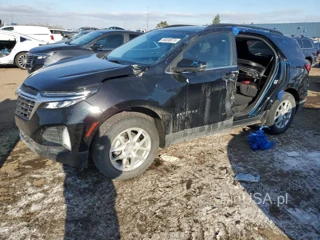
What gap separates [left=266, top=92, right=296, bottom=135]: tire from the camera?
14.8 ft

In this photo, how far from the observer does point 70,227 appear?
2.41m

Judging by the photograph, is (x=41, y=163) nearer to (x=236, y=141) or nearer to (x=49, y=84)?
(x=49, y=84)

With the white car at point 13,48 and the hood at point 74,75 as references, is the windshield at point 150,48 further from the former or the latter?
the white car at point 13,48

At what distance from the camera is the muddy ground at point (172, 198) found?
2.42 meters

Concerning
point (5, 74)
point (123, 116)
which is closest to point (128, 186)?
point (123, 116)

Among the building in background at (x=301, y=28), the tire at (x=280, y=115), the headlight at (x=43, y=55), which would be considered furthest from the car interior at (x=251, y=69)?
the building in background at (x=301, y=28)

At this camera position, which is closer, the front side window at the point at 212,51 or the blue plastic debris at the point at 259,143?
the front side window at the point at 212,51

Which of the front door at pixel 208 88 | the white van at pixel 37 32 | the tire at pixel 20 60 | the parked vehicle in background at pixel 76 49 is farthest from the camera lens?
the white van at pixel 37 32

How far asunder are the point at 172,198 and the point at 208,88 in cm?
145

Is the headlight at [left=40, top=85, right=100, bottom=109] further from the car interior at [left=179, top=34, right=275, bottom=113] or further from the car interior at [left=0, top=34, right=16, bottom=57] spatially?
the car interior at [left=0, top=34, right=16, bottom=57]

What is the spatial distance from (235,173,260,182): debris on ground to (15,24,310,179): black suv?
71 cm

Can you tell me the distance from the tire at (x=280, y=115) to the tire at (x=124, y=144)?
2303 millimetres

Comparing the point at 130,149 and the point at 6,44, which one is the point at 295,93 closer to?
the point at 130,149

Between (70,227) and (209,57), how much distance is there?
2.57 m
